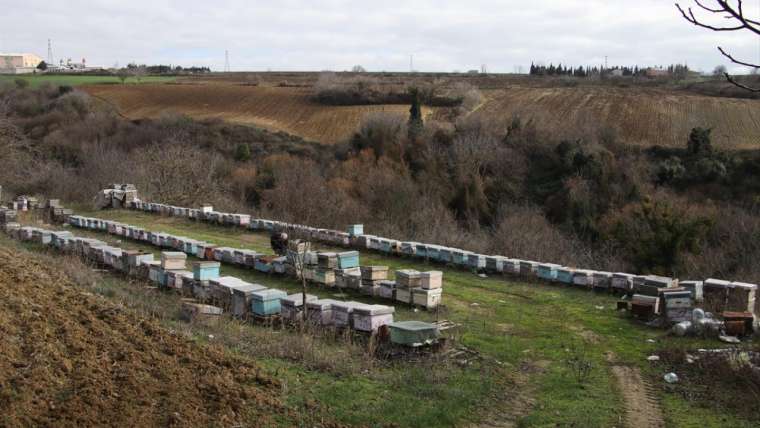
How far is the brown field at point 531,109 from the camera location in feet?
173

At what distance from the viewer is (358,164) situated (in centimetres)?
4900

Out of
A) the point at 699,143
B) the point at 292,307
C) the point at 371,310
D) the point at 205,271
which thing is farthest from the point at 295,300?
the point at 699,143

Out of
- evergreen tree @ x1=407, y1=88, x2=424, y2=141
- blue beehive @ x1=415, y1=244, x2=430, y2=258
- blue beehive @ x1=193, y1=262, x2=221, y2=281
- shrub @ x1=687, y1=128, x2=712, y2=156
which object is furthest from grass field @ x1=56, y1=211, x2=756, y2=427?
evergreen tree @ x1=407, y1=88, x2=424, y2=141

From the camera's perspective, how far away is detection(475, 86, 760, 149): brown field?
5128 centimetres

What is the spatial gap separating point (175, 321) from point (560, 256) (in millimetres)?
16543

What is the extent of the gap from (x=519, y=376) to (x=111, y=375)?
569 centimetres

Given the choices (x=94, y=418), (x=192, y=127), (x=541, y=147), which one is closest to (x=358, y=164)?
(x=541, y=147)

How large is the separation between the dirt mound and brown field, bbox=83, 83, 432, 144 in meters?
50.3

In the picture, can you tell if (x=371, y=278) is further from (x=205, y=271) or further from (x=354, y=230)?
(x=354, y=230)

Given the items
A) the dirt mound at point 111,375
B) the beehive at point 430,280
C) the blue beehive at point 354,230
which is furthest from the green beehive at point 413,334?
the blue beehive at point 354,230

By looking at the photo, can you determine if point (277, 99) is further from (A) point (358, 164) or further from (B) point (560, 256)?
(B) point (560, 256)

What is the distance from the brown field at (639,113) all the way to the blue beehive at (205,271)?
42.3 m

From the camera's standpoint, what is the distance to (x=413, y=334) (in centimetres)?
1047

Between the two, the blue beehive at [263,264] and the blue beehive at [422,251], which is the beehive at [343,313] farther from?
the blue beehive at [422,251]
